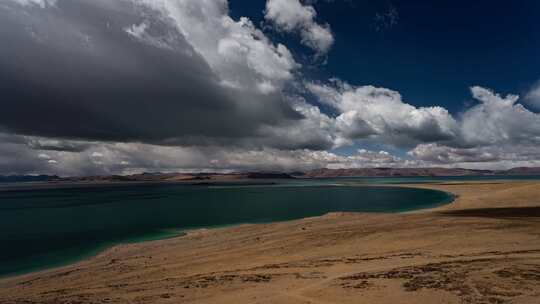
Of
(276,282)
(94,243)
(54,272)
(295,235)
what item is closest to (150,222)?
(94,243)

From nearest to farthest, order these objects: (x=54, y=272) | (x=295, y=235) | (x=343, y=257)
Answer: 1. (x=343, y=257)
2. (x=54, y=272)
3. (x=295, y=235)

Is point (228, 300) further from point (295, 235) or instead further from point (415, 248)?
point (295, 235)

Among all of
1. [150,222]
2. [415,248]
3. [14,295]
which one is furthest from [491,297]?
[150,222]

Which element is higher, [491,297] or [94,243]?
[491,297]

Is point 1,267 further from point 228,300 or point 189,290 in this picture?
point 228,300

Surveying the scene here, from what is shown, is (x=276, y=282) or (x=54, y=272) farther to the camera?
(x=54, y=272)

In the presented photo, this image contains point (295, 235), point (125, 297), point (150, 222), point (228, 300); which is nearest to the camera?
point (228, 300)

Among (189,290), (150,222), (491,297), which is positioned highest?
(491,297)
